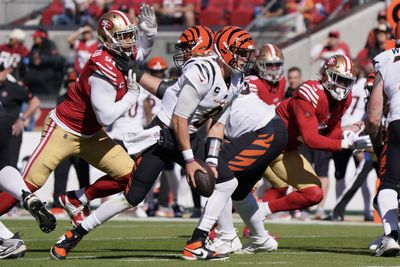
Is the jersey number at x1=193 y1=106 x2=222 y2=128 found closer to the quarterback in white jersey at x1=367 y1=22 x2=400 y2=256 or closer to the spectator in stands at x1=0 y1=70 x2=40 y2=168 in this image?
the quarterback in white jersey at x1=367 y1=22 x2=400 y2=256

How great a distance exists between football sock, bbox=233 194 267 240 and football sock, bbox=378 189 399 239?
1.04 meters

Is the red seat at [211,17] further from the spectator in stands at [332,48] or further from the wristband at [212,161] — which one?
the wristband at [212,161]

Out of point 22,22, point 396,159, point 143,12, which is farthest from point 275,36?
point 396,159

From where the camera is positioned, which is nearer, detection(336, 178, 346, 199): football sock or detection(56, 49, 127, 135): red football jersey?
detection(56, 49, 127, 135): red football jersey

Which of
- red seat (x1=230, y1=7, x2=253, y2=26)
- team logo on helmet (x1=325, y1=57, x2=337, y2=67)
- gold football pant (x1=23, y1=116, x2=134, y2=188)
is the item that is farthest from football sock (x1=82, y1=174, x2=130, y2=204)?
red seat (x1=230, y1=7, x2=253, y2=26)

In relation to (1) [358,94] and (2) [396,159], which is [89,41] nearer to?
(1) [358,94]

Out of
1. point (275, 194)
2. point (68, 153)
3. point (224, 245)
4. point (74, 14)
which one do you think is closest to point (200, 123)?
point (224, 245)

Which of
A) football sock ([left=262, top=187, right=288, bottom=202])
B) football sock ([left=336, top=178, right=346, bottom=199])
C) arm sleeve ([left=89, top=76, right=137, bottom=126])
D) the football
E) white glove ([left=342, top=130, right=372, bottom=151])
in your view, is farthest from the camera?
football sock ([left=336, top=178, right=346, bottom=199])

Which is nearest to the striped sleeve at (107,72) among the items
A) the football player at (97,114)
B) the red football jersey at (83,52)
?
the football player at (97,114)

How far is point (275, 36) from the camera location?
755 inches

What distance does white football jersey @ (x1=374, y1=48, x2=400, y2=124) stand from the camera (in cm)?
858

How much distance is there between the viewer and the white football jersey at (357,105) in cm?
1458

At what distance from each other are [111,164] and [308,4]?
11559 millimetres

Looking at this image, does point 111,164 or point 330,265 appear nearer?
point 330,265
